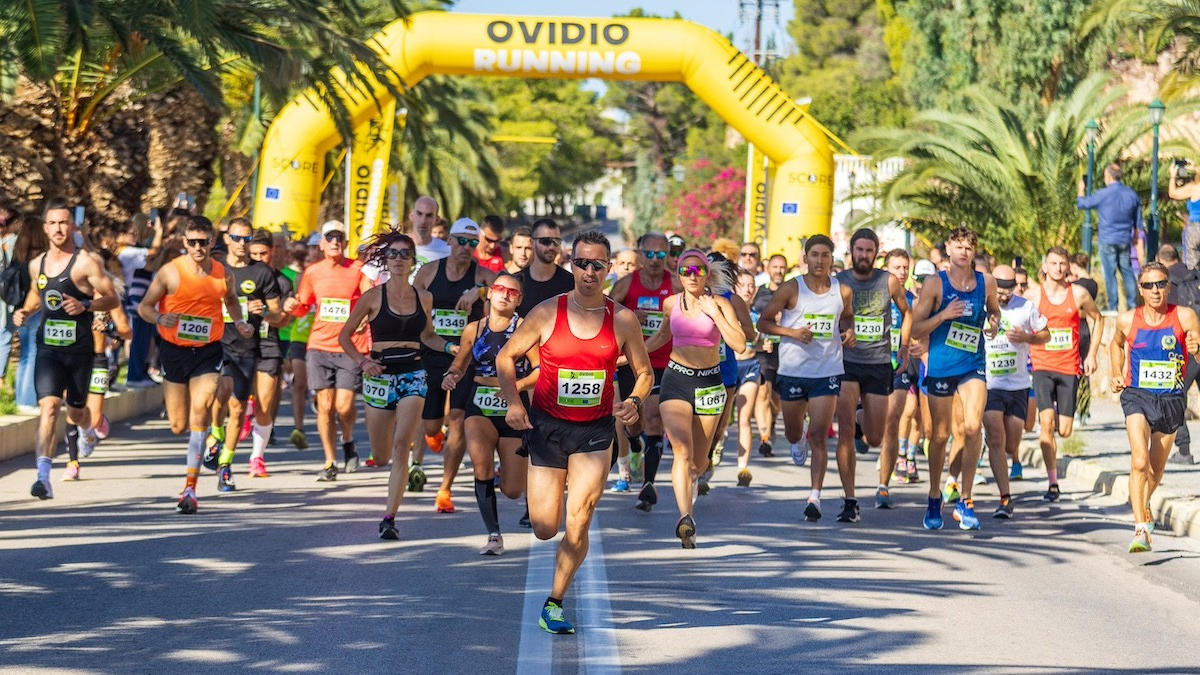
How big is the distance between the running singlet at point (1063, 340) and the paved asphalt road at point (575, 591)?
1.77 meters

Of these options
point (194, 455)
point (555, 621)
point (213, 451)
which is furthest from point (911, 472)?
point (555, 621)

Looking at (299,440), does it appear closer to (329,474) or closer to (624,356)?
(329,474)

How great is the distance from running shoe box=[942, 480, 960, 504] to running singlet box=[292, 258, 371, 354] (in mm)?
4746

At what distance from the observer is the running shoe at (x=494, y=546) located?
982 centimetres

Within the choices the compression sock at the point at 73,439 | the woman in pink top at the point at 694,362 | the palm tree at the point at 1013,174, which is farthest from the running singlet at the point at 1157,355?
the palm tree at the point at 1013,174

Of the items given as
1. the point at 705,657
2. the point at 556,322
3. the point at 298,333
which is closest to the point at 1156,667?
the point at 705,657

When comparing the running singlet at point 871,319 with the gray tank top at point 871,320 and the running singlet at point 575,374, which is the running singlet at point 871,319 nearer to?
the gray tank top at point 871,320

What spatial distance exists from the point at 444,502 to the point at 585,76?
48.3 ft

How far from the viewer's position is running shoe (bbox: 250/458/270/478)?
13.5m

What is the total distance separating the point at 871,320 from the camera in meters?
12.0

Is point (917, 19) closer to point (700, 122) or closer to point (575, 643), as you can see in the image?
point (575, 643)

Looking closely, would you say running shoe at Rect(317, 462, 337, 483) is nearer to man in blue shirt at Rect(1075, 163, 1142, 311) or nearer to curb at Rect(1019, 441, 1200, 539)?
curb at Rect(1019, 441, 1200, 539)

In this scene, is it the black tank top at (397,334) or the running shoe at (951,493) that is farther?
the running shoe at (951,493)

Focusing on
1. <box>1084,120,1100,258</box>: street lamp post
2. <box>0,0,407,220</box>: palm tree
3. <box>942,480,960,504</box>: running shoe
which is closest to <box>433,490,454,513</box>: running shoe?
<box>942,480,960,504</box>: running shoe
